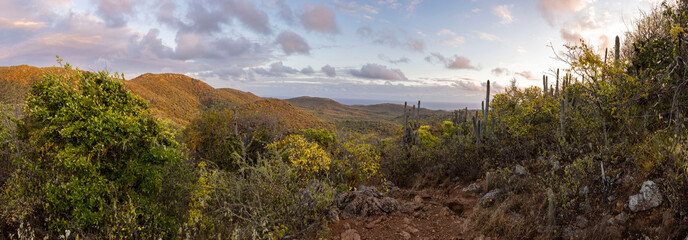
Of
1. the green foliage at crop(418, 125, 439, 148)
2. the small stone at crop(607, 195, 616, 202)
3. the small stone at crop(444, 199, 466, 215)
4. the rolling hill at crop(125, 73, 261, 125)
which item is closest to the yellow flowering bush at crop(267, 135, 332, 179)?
the small stone at crop(444, 199, 466, 215)

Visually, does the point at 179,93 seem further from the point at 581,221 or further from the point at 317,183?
the point at 581,221

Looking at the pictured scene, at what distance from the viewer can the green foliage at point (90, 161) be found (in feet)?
21.3

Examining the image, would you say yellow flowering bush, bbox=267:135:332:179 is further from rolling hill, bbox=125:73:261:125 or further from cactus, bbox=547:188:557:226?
rolling hill, bbox=125:73:261:125

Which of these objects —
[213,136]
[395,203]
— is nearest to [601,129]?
[395,203]

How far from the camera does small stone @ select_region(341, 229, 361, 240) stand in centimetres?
662

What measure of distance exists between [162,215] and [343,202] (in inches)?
188

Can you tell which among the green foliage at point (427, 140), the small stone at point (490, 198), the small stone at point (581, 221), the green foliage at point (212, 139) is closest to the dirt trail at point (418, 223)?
the small stone at point (490, 198)

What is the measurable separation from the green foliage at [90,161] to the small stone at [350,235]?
14.5 ft

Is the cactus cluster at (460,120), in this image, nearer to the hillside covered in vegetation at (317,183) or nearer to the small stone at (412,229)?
the hillside covered in vegetation at (317,183)

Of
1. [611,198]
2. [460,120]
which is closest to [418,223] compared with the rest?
[611,198]

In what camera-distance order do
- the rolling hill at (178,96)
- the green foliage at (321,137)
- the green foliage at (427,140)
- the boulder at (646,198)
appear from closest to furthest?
the boulder at (646,198), the green foliage at (321,137), the green foliage at (427,140), the rolling hill at (178,96)

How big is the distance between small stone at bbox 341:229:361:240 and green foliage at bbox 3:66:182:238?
443 cm

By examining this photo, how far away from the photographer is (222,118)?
17.0 metres

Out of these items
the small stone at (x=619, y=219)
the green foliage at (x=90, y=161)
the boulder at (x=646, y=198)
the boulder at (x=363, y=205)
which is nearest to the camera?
the boulder at (x=646, y=198)
